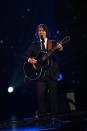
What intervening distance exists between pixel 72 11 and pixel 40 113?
3.13m

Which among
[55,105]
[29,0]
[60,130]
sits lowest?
[60,130]

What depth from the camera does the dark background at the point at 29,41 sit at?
820cm

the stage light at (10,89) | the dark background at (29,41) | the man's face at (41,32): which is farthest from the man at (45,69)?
the stage light at (10,89)

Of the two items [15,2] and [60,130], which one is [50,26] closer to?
[15,2]

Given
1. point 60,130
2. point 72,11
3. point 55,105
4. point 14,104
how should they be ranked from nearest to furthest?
1. point 60,130
2. point 55,105
3. point 14,104
4. point 72,11

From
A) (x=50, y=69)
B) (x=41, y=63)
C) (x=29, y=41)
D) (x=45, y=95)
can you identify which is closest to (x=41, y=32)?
(x=41, y=63)

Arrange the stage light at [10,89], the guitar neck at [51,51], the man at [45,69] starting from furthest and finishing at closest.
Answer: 1. the stage light at [10,89]
2. the man at [45,69]
3. the guitar neck at [51,51]

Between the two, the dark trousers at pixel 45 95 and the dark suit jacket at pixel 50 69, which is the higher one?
the dark suit jacket at pixel 50 69

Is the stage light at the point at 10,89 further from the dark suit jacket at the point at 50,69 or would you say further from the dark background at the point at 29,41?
the dark suit jacket at the point at 50,69

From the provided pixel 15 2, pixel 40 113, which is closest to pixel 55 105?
pixel 40 113

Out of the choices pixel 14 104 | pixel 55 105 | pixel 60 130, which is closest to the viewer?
pixel 60 130

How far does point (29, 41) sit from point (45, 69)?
2218 millimetres

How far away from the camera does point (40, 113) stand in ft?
21.4

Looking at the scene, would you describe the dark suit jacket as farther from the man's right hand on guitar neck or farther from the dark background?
the dark background
